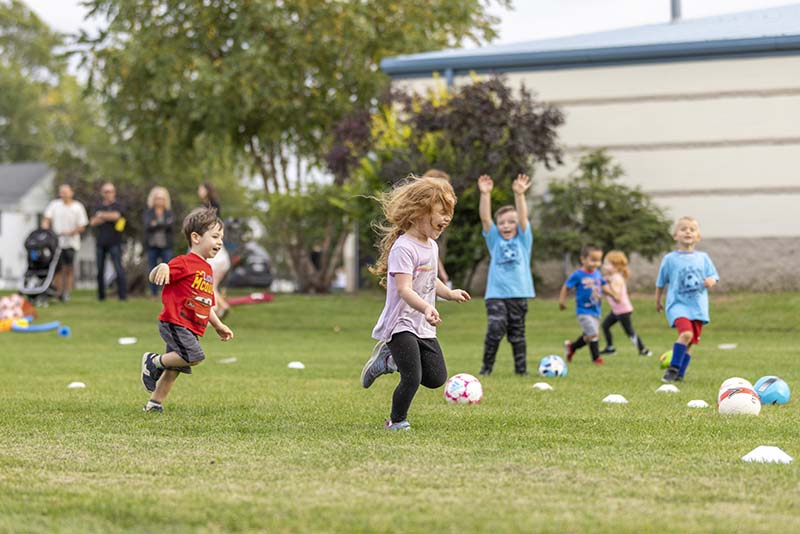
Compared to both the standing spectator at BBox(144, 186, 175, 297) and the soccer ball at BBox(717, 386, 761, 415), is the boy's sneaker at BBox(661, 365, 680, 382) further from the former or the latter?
the standing spectator at BBox(144, 186, 175, 297)

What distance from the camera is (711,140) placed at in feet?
79.5

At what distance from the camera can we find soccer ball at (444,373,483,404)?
8.70 metres

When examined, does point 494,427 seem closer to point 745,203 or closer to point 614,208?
point 614,208

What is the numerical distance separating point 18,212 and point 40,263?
135 ft

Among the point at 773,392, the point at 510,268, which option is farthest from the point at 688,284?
the point at 773,392

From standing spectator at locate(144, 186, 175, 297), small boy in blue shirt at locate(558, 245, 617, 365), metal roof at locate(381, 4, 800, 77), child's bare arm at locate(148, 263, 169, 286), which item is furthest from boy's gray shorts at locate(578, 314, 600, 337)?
metal roof at locate(381, 4, 800, 77)

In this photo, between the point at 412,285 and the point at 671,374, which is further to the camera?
the point at 671,374

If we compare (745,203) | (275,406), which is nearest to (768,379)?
(275,406)

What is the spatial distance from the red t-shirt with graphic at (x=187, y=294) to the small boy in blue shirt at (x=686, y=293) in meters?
4.76

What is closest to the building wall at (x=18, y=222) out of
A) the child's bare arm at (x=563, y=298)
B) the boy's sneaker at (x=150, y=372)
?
the child's bare arm at (x=563, y=298)

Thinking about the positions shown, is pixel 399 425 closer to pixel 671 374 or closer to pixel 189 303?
pixel 189 303

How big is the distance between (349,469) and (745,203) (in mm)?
20037

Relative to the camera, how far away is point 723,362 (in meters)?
13.2

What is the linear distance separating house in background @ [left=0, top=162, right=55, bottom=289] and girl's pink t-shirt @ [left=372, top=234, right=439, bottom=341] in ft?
178
